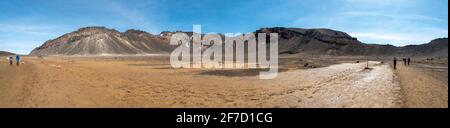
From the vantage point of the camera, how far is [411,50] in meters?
194
